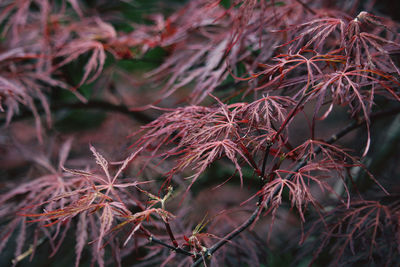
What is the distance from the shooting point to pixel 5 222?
0.75 m

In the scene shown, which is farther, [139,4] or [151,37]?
[139,4]

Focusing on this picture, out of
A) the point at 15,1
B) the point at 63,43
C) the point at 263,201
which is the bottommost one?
the point at 263,201

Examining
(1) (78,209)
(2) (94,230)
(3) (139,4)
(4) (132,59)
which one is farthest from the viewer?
(3) (139,4)

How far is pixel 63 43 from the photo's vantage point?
100 centimetres

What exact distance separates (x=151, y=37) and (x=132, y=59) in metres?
0.10

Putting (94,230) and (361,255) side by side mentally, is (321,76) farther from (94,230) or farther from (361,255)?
(94,230)

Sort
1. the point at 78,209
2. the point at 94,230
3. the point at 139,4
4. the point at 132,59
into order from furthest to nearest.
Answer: the point at 139,4, the point at 132,59, the point at 94,230, the point at 78,209

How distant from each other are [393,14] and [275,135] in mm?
819

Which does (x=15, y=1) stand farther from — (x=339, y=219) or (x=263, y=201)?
(x=339, y=219)

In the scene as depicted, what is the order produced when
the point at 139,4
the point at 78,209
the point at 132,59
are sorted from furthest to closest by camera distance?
the point at 139,4
the point at 132,59
the point at 78,209

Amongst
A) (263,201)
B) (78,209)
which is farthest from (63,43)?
(263,201)

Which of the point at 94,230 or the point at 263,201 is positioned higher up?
the point at 263,201

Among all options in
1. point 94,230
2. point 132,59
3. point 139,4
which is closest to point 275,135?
point 94,230

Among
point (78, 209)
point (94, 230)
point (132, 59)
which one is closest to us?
point (78, 209)
